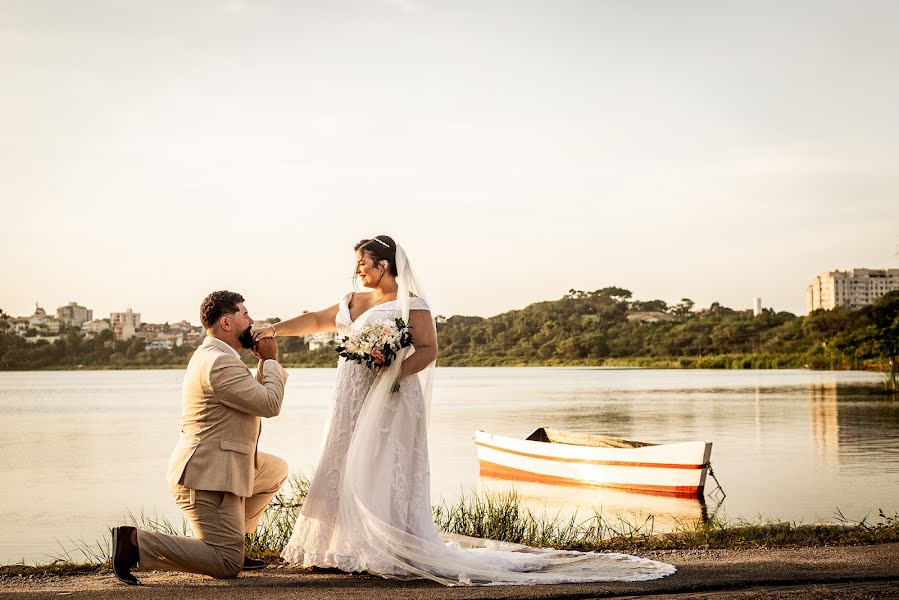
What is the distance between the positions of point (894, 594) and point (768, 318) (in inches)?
4088

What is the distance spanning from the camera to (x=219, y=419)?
220 inches

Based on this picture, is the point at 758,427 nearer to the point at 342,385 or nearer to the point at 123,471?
the point at 123,471

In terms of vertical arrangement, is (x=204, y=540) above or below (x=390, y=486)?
below

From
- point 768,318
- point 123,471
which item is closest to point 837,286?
point 768,318

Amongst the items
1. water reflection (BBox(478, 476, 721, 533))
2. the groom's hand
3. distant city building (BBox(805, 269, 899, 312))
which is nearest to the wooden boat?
water reflection (BBox(478, 476, 721, 533))

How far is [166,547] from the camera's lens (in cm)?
533

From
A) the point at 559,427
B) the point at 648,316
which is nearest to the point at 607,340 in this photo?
the point at 648,316

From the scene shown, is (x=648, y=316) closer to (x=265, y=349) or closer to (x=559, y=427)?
(x=559, y=427)

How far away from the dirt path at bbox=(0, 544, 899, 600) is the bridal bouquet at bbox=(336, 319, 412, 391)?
1383 mm

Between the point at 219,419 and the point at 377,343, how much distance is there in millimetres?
1114

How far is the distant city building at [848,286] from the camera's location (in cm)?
12741

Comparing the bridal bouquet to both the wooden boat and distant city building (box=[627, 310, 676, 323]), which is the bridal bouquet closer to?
the wooden boat

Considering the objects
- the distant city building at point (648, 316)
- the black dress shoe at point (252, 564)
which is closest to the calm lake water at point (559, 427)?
the black dress shoe at point (252, 564)

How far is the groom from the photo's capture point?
18.1ft
